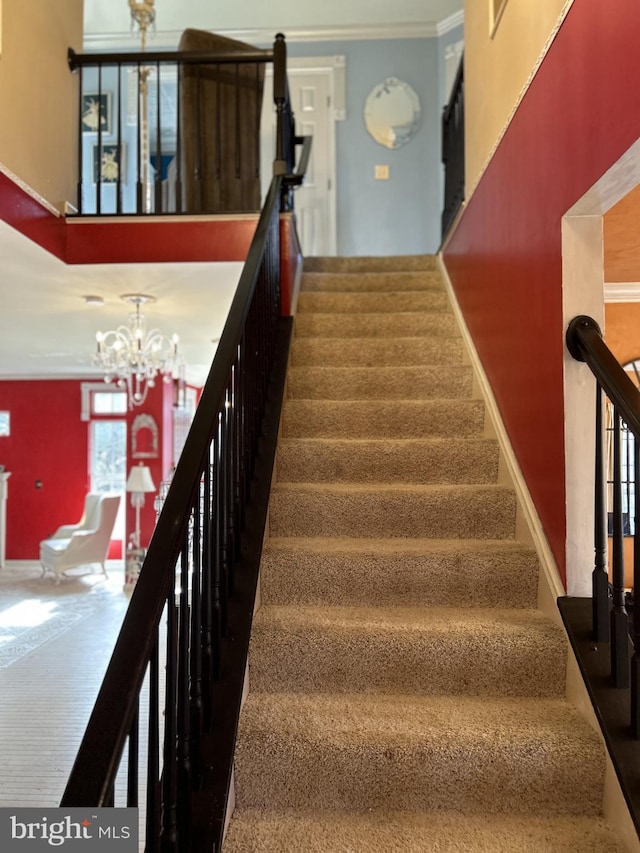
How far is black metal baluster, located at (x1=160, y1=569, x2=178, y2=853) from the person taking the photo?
3.82ft

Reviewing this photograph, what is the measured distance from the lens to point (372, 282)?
401 cm

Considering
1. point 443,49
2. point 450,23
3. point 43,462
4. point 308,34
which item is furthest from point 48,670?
point 450,23

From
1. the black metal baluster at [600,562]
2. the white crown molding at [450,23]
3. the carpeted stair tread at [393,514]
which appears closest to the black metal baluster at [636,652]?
the black metal baluster at [600,562]

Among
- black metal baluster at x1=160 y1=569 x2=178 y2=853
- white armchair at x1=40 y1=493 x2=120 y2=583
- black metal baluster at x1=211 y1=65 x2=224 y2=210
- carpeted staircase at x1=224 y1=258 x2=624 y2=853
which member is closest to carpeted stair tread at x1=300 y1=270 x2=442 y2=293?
black metal baluster at x1=211 y1=65 x2=224 y2=210

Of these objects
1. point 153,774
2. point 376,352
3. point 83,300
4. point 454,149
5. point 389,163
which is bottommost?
point 153,774

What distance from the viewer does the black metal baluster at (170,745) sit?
116 centimetres

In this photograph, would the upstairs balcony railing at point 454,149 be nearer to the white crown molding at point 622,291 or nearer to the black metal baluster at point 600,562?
the white crown molding at point 622,291

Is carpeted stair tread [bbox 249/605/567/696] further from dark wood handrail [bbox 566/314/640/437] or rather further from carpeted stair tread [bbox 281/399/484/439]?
carpeted stair tread [bbox 281/399/484/439]

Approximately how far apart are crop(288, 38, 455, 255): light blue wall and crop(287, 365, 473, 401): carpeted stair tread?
331 cm

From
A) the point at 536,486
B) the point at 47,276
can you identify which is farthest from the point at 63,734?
the point at 536,486

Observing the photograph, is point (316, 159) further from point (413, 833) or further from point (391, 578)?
point (413, 833)

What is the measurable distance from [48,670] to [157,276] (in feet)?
9.91

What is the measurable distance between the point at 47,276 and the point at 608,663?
3561 millimetres

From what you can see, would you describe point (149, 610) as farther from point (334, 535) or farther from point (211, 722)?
point (334, 535)
